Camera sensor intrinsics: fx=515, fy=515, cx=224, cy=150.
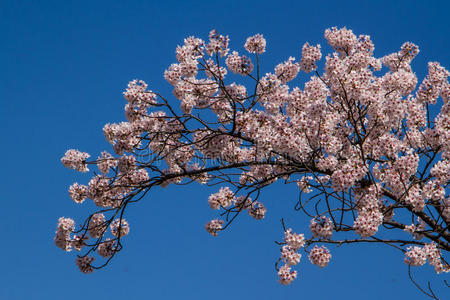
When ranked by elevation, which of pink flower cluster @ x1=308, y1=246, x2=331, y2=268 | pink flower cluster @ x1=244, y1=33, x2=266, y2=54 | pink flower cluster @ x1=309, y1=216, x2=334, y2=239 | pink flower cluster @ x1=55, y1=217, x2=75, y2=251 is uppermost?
pink flower cluster @ x1=244, y1=33, x2=266, y2=54

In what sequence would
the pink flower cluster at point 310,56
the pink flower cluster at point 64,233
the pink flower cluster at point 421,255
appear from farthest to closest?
the pink flower cluster at point 64,233 → the pink flower cluster at point 310,56 → the pink flower cluster at point 421,255

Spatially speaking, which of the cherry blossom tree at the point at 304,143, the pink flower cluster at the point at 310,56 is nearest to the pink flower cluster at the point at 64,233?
the cherry blossom tree at the point at 304,143

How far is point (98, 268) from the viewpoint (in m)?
11.1

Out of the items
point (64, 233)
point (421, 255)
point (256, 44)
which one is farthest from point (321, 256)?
point (64, 233)

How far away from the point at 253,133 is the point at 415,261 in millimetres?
3788

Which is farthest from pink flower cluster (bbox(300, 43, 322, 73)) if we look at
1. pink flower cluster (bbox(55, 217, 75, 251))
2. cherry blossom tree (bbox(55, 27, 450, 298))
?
pink flower cluster (bbox(55, 217, 75, 251))

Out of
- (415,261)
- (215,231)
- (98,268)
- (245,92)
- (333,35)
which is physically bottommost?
(415,261)

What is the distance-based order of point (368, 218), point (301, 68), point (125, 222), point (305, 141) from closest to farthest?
point (368, 218), point (305, 141), point (301, 68), point (125, 222)

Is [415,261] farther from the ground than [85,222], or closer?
closer

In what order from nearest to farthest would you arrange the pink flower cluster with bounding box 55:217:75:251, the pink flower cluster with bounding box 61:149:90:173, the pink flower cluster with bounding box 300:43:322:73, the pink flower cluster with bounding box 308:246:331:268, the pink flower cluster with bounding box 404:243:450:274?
1. the pink flower cluster with bounding box 308:246:331:268
2. the pink flower cluster with bounding box 404:243:450:274
3. the pink flower cluster with bounding box 300:43:322:73
4. the pink flower cluster with bounding box 55:217:75:251
5. the pink flower cluster with bounding box 61:149:90:173

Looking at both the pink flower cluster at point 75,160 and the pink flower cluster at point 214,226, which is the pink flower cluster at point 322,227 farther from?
the pink flower cluster at point 75,160

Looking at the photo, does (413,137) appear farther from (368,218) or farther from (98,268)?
(98,268)

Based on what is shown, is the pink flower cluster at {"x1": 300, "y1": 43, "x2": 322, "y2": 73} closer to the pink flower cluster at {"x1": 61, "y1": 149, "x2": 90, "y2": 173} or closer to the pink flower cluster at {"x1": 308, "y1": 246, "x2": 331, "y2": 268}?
the pink flower cluster at {"x1": 308, "y1": 246, "x2": 331, "y2": 268}

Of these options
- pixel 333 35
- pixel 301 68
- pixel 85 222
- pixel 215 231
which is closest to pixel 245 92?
pixel 301 68
